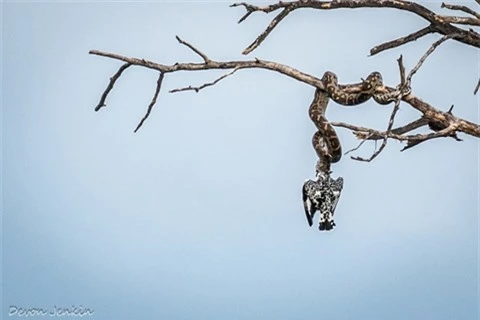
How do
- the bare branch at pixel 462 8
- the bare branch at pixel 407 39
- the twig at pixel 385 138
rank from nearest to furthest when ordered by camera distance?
the twig at pixel 385 138 → the bare branch at pixel 462 8 → the bare branch at pixel 407 39

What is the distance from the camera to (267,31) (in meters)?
3.00

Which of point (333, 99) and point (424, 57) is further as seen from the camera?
point (333, 99)

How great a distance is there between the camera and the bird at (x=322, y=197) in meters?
2.82

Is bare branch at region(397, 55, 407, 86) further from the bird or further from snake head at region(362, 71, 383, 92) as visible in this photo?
the bird

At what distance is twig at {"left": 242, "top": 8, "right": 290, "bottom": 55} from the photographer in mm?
2969

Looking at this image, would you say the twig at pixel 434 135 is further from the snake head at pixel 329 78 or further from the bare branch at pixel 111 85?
the bare branch at pixel 111 85

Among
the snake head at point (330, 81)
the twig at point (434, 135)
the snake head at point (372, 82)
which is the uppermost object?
the snake head at point (372, 82)

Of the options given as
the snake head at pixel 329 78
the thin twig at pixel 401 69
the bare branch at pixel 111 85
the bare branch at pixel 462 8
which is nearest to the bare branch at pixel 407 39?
the bare branch at pixel 462 8

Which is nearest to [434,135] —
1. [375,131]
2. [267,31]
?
[375,131]

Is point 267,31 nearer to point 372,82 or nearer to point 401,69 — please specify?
point 372,82

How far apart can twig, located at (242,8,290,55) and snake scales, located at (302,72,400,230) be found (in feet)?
0.80

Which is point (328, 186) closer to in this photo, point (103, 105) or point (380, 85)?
point (380, 85)

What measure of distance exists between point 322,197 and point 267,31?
1.75 feet

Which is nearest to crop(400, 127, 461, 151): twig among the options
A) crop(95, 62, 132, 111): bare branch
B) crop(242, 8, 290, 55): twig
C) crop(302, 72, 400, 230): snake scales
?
crop(302, 72, 400, 230): snake scales
